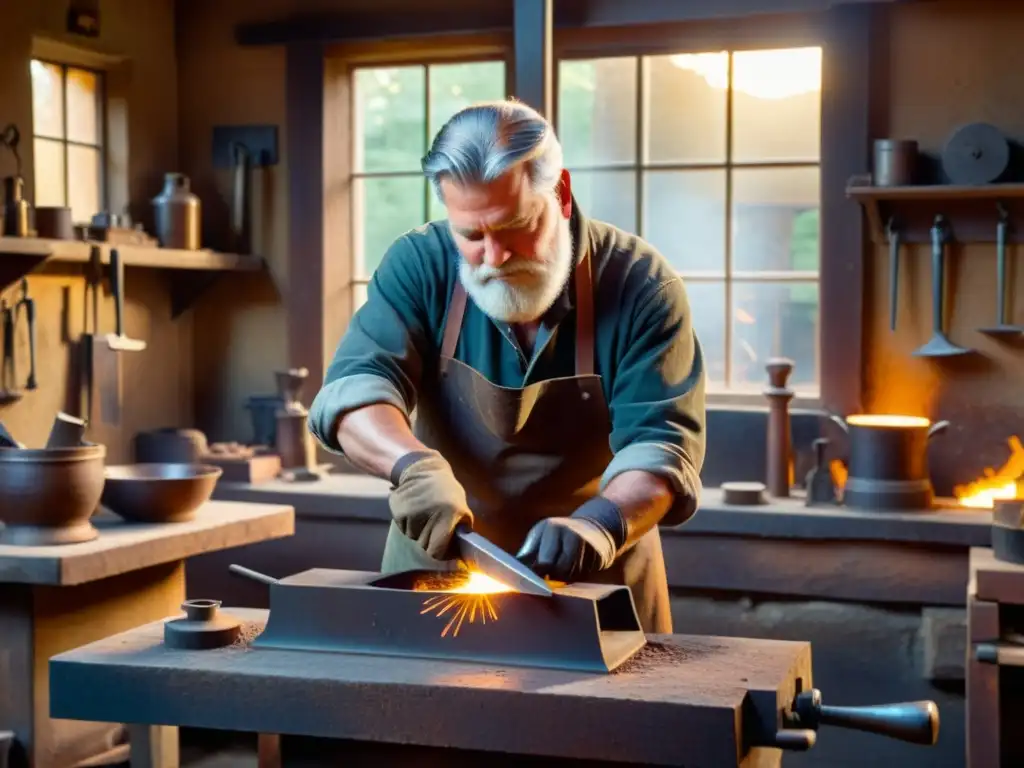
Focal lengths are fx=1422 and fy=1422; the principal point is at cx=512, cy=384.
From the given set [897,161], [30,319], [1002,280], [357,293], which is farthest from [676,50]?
[30,319]

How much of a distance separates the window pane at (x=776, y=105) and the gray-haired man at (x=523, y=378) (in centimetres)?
220

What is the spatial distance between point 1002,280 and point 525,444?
225cm

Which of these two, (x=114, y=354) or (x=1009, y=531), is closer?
(x=1009, y=531)

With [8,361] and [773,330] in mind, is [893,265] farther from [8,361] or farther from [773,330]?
[8,361]

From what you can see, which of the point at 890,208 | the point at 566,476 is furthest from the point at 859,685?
the point at 566,476

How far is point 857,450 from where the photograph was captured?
4.49m

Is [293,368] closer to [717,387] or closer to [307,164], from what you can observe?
[307,164]

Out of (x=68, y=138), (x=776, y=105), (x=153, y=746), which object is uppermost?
(x=776, y=105)

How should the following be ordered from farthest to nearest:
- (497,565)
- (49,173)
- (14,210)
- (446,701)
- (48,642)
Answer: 1. (49,173)
2. (14,210)
3. (48,642)
4. (497,565)
5. (446,701)

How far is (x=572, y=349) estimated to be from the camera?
279 centimetres

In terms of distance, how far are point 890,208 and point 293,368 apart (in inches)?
88.9

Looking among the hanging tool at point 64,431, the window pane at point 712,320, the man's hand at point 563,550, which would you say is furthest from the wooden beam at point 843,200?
→ the man's hand at point 563,550

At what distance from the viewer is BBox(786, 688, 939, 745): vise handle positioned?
7.00 ft

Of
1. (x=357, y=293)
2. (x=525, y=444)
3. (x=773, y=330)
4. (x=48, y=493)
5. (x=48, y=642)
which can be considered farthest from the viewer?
(x=357, y=293)
